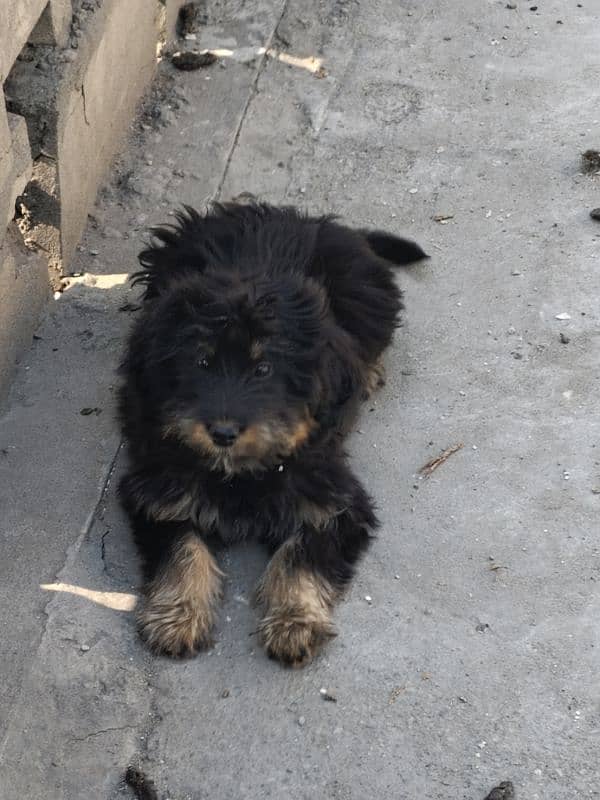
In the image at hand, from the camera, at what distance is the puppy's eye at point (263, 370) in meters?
3.92

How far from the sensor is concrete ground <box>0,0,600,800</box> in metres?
3.83

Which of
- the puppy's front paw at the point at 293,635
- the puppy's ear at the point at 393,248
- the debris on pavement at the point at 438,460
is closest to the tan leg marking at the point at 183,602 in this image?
the puppy's front paw at the point at 293,635

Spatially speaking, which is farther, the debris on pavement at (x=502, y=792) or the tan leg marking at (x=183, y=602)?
the tan leg marking at (x=183, y=602)

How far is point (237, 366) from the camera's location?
3912 millimetres

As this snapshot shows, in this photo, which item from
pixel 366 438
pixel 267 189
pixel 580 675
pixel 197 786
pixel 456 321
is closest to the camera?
pixel 197 786

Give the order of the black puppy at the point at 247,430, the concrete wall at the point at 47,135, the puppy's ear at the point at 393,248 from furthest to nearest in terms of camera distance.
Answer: the puppy's ear at the point at 393,248
the concrete wall at the point at 47,135
the black puppy at the point at 247,430

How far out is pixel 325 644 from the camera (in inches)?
163

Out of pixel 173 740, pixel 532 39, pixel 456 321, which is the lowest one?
pixel 173 740

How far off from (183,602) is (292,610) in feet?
1.26

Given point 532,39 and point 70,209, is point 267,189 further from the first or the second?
point 532,39

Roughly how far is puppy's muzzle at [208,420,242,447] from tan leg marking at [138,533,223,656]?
25.9 inches

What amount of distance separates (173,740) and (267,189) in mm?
3201

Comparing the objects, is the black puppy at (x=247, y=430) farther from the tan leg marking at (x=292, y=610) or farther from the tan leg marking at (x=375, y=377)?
the tan leg marking at (x=375, y=377)

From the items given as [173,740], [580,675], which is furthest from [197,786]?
[580,675]
